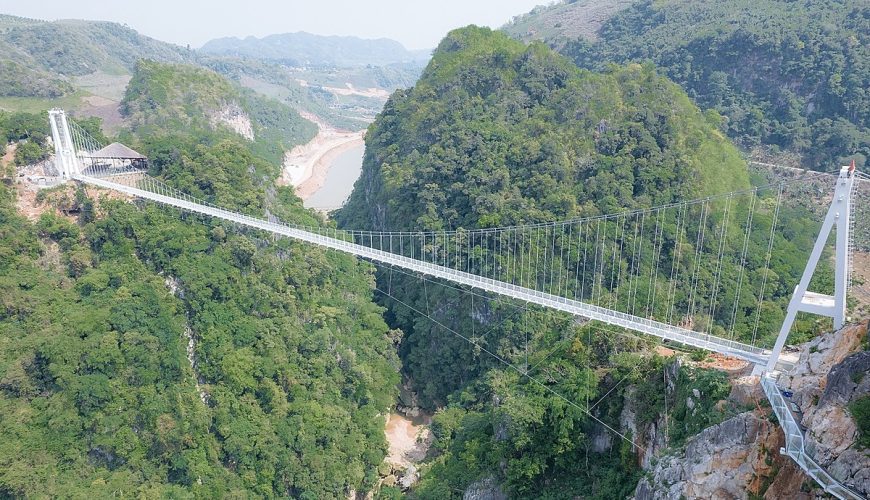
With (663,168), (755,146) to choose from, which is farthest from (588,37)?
(663,168)

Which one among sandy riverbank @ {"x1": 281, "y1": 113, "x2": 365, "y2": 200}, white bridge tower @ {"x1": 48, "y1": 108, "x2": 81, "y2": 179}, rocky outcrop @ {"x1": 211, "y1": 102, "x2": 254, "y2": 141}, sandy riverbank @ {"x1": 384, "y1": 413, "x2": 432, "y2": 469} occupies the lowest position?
sandy riverbank @ {"x1": 384, "y1": 413, "x2": 432, "y2": 469}

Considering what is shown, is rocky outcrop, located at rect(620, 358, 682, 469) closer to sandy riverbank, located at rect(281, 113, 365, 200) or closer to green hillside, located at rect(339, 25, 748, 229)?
green hillside, located at rect(339, 25, 748, 229)

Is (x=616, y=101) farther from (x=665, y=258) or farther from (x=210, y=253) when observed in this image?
(x=210, y=253)

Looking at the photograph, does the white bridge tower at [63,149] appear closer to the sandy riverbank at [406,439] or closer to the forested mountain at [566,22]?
the sandy riverbank at [406,439]

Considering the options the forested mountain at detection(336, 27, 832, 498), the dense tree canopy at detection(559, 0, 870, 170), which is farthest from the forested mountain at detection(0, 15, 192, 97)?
the dense tree canopy at detection(559, 0, 870, 170)

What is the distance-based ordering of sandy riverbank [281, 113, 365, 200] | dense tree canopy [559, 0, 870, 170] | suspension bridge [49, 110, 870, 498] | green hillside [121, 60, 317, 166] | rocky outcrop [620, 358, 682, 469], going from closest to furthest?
rocky outcrop [620, 358, 682, 469] < suspension bridge [49, 110, 870, 498] < dense tree canopy [559, 0, 870, 170] < green hillside [121, 60, 317, 166] < sandy riverbank [281, 113, 365, 200]

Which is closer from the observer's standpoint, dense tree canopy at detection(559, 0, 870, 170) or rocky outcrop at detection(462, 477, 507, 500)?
rocky outcrop at detection(462, 477, 507, 500)
